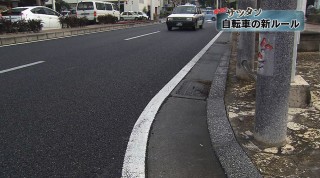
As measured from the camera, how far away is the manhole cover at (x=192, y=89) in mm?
5367

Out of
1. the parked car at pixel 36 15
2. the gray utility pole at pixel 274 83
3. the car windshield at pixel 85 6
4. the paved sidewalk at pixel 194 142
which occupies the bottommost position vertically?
the paved sidewalk at pixel 194 142

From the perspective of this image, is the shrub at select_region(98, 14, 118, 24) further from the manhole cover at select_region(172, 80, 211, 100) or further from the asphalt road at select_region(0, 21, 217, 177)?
the manhole cover at select_region(172, 80, 211, 100)

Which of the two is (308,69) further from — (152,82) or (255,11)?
(255,11)

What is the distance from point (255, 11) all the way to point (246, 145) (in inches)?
48.7

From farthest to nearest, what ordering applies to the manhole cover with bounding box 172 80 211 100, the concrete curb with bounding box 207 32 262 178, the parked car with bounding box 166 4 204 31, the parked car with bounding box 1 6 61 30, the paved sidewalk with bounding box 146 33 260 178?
the parked car with bounding box 166 4 204 31, the parked car with bounding box 1 6 61 30, the manhole cover with bounding box 172 80 211 100, the paved sidewalk with bounding box 146 33 260 178, the concrete curb with bounding box 207 32 262 178

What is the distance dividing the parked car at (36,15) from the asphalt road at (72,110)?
9.31 metres

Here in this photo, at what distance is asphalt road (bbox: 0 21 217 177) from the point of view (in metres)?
3.04

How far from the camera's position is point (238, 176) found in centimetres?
263

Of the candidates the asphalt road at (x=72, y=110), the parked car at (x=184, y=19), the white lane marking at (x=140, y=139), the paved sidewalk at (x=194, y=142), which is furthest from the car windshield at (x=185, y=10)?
the paved sidewalk at (x=194, y=142)

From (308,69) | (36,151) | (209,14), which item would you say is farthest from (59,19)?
(209,14)

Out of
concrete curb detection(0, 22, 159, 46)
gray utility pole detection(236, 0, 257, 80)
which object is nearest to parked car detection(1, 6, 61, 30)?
concrete curb detection(0, 22, 159, 46)

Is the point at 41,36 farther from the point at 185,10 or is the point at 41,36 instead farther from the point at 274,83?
the point at 274,83

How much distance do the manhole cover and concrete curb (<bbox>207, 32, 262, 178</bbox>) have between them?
1.94 feet

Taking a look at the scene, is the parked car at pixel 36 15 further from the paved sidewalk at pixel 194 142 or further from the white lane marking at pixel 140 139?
the paved sidewalk at pixel 194 142
